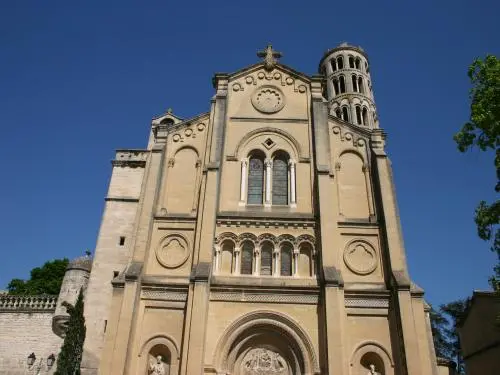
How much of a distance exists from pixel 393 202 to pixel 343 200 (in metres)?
2.24

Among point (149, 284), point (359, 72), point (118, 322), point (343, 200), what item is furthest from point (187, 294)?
point (359, 72)

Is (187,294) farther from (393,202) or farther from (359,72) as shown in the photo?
(359,72)

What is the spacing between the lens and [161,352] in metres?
17.2

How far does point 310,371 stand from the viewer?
54.3 feet

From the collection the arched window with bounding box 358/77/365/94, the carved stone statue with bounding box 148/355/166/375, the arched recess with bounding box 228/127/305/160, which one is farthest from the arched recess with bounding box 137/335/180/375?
the arched window with bounding box 358/77/365/94

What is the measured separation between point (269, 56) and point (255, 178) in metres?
7.65

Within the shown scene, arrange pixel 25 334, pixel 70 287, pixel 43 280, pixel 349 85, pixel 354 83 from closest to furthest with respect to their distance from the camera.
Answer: pixel 70 287
pixel 25 334
pixel 43 280
pixel 349 85
pixel 354 83

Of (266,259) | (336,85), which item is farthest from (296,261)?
(336,85)

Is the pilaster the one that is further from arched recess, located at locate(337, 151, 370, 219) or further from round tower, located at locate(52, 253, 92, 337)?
round tower, located at locate(52, 253, 92, 337)

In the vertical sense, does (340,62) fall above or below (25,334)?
above

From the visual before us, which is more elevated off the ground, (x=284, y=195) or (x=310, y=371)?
(x=284, y=195)

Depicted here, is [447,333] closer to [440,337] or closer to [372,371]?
[440,337]

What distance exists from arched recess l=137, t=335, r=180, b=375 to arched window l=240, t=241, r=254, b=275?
13.6 ft

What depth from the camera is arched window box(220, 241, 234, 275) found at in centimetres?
1889
